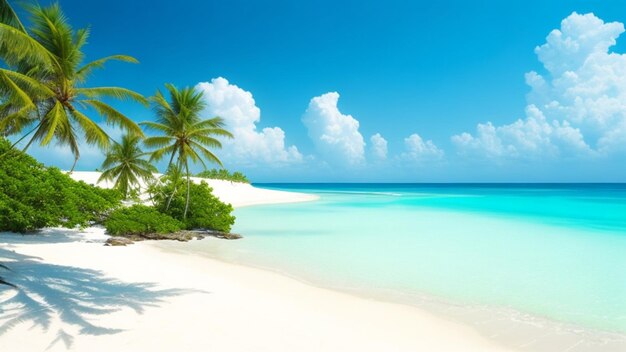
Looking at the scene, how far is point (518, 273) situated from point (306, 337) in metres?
7.60

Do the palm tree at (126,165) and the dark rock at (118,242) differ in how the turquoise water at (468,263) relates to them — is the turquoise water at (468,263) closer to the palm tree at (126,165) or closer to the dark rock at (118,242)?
the dark rock at (118,242)

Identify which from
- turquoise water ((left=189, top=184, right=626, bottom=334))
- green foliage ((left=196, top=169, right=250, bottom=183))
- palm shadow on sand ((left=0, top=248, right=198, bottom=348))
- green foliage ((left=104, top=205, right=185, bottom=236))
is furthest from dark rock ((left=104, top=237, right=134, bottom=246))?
green foliage ((left=196, top=169, right=250, bottom=183))

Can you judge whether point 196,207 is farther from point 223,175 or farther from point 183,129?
point 223,175

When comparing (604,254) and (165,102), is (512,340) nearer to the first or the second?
(604,254)

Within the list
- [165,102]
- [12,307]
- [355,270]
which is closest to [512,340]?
[355,270]

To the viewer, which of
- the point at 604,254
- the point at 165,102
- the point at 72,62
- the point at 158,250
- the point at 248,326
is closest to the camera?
the point at 248,326

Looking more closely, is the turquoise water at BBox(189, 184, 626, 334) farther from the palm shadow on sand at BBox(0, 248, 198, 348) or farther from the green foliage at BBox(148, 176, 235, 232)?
the palm shadow on sand at BBox(0, 248, 198, 348)

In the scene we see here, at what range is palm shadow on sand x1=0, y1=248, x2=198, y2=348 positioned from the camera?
5.04 metres

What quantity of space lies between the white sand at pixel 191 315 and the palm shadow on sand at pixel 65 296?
14 mm

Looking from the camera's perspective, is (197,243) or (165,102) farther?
(165,102)

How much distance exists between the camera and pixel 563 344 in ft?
18.1

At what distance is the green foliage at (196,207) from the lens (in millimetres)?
15945

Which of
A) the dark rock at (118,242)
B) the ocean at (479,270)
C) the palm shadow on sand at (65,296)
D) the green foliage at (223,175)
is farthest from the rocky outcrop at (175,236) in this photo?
the green foliage at (223,175)

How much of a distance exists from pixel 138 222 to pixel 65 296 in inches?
334
